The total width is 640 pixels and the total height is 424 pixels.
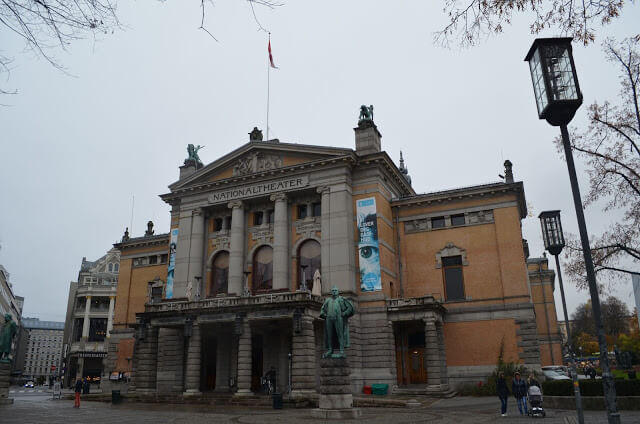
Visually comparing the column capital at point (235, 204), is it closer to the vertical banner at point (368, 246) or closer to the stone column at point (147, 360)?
the vertical banner at point (368, 246)

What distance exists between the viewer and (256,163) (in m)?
43.2

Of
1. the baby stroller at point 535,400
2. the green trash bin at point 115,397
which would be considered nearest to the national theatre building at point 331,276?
the green trash bin at point 115,397

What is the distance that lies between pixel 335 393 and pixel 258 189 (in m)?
24.1

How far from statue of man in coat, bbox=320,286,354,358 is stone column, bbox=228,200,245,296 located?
62.6 ft

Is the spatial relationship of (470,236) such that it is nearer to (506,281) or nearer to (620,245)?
(506,281)

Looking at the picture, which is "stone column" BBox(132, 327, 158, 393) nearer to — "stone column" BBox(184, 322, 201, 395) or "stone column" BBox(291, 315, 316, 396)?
"stone column" BBox(184, 322, 201, 395)

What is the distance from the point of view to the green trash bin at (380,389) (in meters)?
33.9

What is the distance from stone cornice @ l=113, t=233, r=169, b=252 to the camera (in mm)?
53938

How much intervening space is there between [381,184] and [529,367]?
676 inches

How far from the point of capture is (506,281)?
37406 millimetres

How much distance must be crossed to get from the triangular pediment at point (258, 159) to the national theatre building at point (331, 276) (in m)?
0.11

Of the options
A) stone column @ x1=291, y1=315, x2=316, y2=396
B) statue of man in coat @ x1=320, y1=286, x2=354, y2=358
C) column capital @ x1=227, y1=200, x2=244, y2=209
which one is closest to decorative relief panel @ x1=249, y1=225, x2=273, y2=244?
column capital @ x1=227, y1=200, x2=244, y2=209

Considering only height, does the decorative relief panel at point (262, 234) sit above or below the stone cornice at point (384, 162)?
below

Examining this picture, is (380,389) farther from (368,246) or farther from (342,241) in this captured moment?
(342,241)
